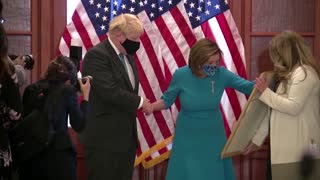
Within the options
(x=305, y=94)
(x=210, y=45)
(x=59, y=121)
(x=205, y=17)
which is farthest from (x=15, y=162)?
(x=205, y=17)

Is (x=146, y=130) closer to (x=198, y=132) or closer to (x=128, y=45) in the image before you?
(x=198, y=132)

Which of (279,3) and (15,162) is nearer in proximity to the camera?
(15,162)

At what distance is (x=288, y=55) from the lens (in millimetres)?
3586

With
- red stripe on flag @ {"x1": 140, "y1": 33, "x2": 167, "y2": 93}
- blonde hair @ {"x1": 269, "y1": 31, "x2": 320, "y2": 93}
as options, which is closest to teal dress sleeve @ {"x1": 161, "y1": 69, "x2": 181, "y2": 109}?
red stripe on flag @ {"x1": 140, "y1": 33, "x2": 167, "y2": 93}

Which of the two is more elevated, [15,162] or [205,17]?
[205,17]

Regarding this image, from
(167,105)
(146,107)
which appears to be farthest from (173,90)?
(146,107)

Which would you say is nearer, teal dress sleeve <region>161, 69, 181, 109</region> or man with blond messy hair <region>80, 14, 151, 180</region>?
man with blond messy hair <region>80, 14, 151, 180</region>

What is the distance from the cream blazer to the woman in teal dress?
43 centimetres

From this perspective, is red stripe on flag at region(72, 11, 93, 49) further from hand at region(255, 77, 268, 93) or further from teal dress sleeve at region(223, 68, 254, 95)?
hand at region(255, 77, 268, 93)

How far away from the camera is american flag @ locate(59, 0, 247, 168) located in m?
4.64

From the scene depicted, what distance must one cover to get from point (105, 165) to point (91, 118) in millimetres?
339

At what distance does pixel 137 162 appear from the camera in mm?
4688

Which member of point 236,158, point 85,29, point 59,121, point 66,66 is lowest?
point 236,158

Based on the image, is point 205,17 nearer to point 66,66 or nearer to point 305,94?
point 305,94
